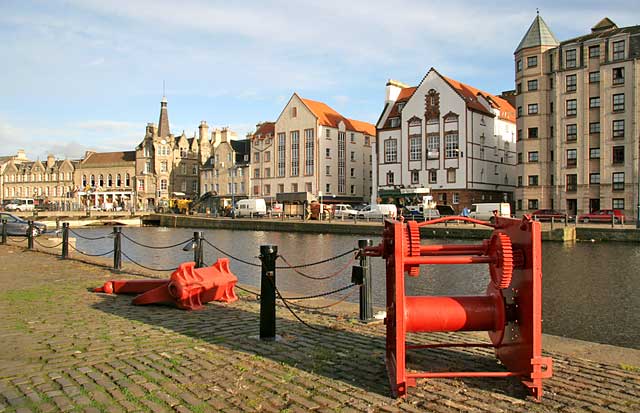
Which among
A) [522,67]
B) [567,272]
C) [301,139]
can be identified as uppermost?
[522,67]

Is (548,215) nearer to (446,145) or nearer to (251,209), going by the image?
(446,145)

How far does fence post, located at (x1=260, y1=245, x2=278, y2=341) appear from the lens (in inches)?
276

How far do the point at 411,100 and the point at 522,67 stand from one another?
13517 millimetres

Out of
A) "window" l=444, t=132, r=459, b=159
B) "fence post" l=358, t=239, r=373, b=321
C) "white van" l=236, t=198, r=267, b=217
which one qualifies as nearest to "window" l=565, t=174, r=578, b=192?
"window" l=444, t=132, r=459, b=159

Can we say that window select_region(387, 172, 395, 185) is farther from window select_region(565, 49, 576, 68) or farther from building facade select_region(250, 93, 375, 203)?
window select_region(565, 49, 576, 68)

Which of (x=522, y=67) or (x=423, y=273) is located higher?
(x=522, y=67)

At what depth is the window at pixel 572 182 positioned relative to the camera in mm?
55784

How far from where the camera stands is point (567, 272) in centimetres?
2123

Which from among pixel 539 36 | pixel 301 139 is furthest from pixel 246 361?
pixel 301 139

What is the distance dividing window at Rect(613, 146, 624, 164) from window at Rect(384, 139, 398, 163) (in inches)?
978

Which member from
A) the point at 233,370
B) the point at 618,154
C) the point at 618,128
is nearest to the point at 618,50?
the point at 618,128

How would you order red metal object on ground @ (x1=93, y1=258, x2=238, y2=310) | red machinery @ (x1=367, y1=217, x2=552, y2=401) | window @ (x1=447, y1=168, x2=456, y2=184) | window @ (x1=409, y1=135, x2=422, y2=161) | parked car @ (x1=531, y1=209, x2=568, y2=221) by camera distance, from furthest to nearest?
window @ (x1=409, y1=135, x2=422, y2=161)
window @ (x1=447, y1=168, x2=456, y2=184)
parked car @ (x1=531, y1=209, x2=568, y2=221)
red metal object on ground @ (x1=93, y1=258, x2=238, y2=310)
red machinery @ (x1=367, y1=217, x2=552, y2=401)

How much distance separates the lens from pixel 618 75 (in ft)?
174

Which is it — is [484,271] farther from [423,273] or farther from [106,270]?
[106,270]
